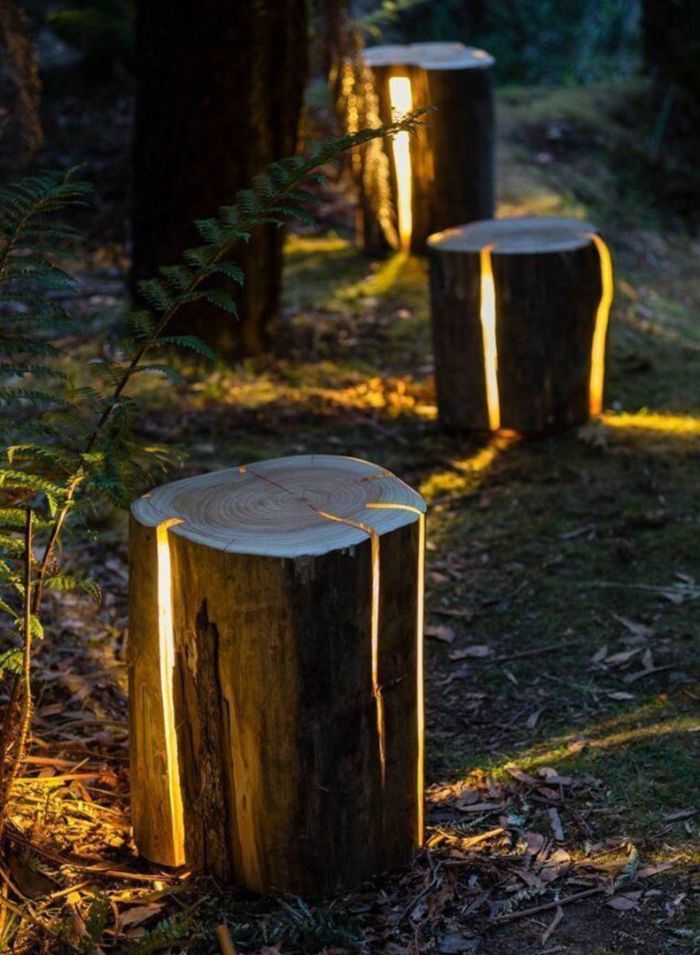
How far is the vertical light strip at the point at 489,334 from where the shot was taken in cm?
509

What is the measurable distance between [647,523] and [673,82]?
24.1 feet

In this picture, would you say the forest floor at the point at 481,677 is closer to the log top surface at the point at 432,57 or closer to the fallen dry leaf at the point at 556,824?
the fallen dry leaf at the point at 556,824

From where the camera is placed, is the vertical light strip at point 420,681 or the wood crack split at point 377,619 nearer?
the wood crack split at point 377,619

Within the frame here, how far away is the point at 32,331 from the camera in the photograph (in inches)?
260

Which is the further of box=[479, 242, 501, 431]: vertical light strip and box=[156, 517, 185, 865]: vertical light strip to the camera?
box=[479, 242, 501, 431]: vertical light strip

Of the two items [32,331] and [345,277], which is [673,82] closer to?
[345,277]

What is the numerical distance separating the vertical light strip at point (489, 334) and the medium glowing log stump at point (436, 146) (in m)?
2.14

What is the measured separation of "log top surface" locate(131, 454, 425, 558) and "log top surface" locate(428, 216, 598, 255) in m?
2.33

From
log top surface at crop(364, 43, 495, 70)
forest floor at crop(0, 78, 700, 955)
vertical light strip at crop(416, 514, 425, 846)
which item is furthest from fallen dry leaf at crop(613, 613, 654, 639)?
log top surface at crop(364, 43, 495, 70)

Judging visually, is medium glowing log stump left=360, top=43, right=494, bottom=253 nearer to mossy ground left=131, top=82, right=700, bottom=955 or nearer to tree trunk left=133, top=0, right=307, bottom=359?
mossy ground left=131, top=82, right=700, bottom=955

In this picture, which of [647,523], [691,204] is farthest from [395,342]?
[691,204]

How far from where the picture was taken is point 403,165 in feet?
24.3

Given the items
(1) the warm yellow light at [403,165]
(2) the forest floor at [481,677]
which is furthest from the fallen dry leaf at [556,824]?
(1) the warm yellow light at [403,165]

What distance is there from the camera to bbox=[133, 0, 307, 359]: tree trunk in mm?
5434
